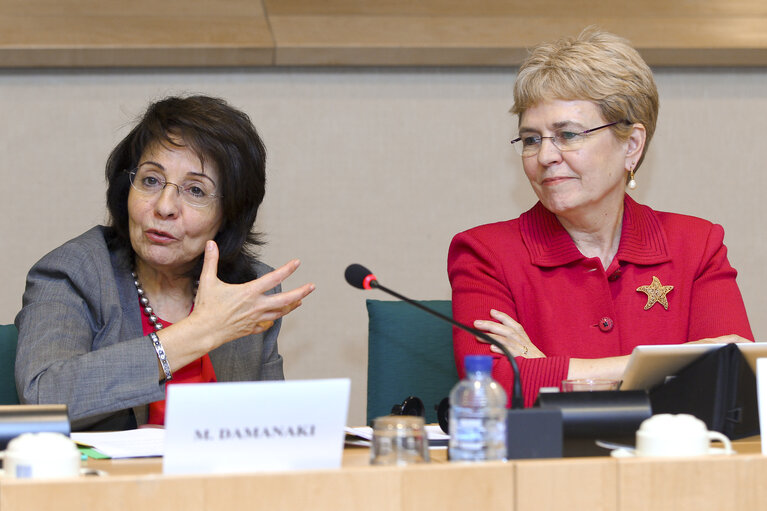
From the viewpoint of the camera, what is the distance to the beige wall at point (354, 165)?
2641mm

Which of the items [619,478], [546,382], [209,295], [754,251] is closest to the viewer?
[619,478]

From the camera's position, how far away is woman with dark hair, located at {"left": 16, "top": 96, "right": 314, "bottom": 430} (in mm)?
1713

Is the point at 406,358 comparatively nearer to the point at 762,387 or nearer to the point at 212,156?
the point at 212,156

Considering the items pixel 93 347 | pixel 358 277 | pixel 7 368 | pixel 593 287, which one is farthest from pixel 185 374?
pixel 593 287

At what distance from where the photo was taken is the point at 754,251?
2818mm

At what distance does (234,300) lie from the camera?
1.81 metres

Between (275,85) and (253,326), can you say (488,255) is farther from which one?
(275,85)

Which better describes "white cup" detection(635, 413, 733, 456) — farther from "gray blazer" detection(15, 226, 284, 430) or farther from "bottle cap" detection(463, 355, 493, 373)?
"gray blazer" detection(15, 226, 284, 430)

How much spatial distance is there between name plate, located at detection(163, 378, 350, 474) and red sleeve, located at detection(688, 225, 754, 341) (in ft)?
3.98

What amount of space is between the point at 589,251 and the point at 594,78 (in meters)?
0.41

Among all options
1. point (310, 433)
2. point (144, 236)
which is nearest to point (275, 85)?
point (144, 236)

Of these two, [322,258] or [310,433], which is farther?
[322,258]

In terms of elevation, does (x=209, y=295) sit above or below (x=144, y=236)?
below

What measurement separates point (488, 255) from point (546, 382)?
0.44m
